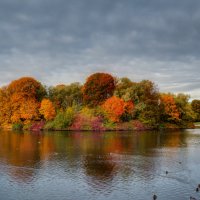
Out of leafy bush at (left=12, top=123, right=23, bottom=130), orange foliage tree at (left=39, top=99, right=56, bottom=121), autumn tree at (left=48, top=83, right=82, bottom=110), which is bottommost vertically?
leafy bush at (left=12, top=123, right=23, bottom=130)

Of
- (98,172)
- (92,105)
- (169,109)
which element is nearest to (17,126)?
(92,105)

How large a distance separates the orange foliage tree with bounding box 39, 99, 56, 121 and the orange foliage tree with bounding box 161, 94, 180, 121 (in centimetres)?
3728

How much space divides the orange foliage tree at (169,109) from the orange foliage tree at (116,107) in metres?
14.2

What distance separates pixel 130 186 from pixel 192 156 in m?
22.8

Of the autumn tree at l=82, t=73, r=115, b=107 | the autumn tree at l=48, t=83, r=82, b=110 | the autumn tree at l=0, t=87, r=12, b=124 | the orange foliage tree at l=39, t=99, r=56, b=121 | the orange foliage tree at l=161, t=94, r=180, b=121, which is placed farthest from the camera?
the autumn tree at l=48, t=83, r=82, b=110

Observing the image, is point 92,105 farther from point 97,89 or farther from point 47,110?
point 47,110

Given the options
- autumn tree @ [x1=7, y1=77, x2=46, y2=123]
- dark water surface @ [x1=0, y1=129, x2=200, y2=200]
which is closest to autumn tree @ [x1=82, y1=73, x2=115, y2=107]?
autumn tree @ [x1=7, y1=77, x2=46, y2=123]

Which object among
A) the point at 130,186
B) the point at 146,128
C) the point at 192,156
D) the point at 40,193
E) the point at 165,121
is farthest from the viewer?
the point at 165,121

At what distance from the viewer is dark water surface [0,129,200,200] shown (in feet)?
118

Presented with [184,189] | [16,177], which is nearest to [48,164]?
[16,177]

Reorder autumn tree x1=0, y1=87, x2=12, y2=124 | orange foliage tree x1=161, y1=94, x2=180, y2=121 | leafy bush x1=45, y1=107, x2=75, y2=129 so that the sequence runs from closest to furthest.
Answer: leafy bush x1=45, y1=107, x2=75, y2=129 → autumn tree x1=0, y1=87, x2=12, y2=124 → orange foliage tree x1=161, y1=94, x2=180, y2=121

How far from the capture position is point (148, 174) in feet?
145

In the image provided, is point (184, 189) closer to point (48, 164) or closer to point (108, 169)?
point (108, 169)

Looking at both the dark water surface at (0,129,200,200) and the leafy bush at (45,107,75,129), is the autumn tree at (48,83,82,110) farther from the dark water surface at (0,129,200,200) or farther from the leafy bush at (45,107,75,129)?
the dark water surface at (0,129,200,200)
